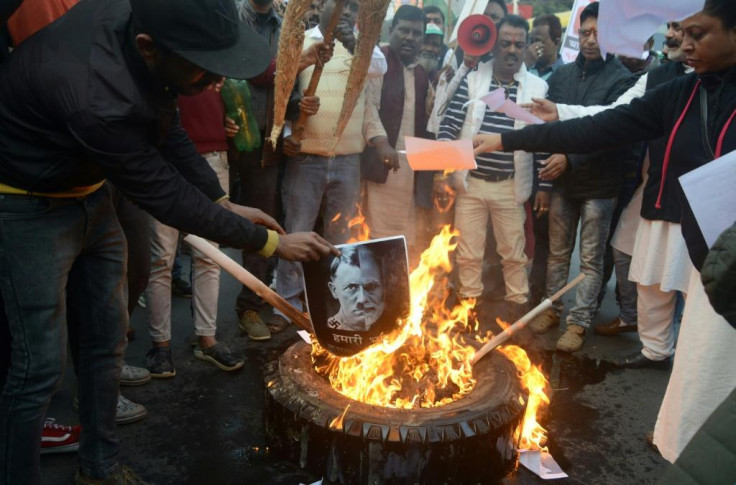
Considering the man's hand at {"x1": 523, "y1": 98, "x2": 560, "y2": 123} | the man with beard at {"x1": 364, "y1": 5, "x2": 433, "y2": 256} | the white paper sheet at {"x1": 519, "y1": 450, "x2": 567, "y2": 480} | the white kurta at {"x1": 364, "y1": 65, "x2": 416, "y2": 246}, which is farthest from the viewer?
the white kurta at {"x1": 364, "y1": 65, "x2": 416, "y2": 246}

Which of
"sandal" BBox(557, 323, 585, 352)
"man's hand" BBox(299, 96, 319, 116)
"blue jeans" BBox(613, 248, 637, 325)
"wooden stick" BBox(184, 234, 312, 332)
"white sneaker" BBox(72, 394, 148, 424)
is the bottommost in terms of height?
"sandal" BBox(557, 323, 585, 352)

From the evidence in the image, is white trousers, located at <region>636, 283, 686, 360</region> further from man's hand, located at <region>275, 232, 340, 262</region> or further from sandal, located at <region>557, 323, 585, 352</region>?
man's hand, located at <region>275, 232, 340, 262</region>

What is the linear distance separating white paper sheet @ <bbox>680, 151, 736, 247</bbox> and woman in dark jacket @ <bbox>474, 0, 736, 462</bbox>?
41cm

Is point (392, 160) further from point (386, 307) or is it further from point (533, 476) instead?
point (533, 476)

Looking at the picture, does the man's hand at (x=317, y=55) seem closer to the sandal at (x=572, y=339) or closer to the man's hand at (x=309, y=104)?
the man's hand at (x=309, y=104)

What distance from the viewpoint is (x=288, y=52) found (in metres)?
3.72

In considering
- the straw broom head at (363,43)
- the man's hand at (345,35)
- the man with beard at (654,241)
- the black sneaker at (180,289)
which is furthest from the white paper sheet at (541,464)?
the black sneaker at (180,289)

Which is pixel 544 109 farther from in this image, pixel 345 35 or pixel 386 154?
pixel 345 35

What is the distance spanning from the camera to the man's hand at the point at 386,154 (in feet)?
16.7

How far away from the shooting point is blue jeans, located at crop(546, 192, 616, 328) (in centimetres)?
489

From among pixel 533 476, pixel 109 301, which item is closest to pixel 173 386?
pixel 109 301

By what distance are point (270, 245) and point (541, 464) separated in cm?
193

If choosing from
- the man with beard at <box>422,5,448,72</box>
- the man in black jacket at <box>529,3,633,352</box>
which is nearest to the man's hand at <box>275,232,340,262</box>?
the man in black jacket at <box>529,3,633,352</box>

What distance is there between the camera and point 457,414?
9.23 feet
